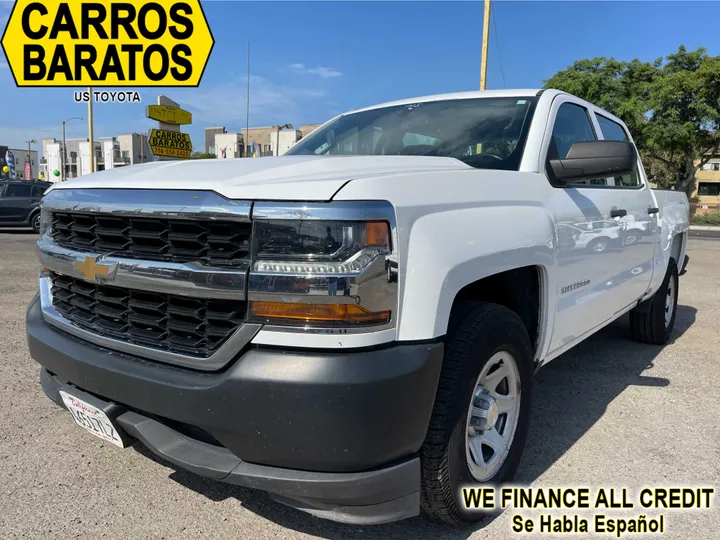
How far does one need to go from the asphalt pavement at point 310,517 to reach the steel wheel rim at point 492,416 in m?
0.25

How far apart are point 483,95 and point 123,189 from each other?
2149 millimetres

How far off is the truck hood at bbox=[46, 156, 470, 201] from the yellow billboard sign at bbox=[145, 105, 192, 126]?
21.2 meters

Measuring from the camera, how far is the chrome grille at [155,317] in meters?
1.77

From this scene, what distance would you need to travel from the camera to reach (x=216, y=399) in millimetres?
1712

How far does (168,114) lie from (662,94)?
22196 mm

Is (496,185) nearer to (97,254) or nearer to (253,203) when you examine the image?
(253,203)

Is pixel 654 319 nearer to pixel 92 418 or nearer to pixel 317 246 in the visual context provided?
pixel 317 246

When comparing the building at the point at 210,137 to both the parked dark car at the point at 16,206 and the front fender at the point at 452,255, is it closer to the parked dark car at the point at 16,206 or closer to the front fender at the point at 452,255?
the parked dark car at the point at 16,206

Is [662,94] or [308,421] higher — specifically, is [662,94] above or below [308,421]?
above

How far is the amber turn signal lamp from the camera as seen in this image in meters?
1.65

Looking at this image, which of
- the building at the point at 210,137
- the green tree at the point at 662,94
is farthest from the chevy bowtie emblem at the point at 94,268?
the building at the point at 210,137

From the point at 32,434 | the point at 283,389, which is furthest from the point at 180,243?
the point at 32,434

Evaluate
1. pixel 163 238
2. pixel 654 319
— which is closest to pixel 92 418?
pixel 163 238

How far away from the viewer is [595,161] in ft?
8.47
